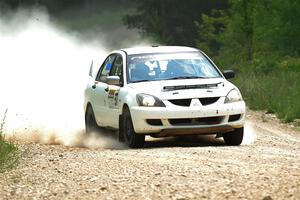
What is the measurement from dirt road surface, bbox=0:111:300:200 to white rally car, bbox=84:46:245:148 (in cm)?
86

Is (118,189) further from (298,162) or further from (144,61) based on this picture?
(144,61)

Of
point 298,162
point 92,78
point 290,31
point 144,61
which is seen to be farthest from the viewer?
point 290,31

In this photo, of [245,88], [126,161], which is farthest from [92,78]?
[245,88]

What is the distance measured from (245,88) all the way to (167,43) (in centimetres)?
2930

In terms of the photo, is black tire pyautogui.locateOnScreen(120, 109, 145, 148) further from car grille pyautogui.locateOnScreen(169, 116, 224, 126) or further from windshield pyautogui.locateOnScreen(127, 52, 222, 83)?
windshield pyautogui.locateOnScreen(127, 52, 222, 83)

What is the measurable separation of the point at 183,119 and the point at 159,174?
3.76 m

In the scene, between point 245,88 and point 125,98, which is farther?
point 245,88

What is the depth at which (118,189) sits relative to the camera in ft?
33.6

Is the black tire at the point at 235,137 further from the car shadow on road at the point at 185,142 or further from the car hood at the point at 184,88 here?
the car hood at the point at 184,88

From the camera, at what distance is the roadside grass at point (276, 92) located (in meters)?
21.7

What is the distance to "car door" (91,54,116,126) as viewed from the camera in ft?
53.6

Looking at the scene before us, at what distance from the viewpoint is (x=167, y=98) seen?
47.7 ft

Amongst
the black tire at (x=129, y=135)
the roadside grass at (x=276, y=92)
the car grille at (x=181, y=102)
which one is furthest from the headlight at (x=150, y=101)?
the roadside grass at (x=276, y=92)

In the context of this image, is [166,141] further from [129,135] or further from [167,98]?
[167,98]
